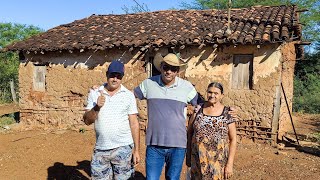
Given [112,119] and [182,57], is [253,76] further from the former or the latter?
[112,119]

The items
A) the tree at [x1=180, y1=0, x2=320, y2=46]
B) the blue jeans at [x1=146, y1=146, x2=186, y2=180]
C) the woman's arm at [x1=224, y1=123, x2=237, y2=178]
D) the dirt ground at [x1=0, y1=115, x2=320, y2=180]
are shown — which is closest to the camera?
the woman's arm at [x1=224, y1=123, x2=237, y2=178]

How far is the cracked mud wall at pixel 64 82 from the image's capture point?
9.45 metres

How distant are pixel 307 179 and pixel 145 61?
16.6ft

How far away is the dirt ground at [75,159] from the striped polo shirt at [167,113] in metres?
2.58

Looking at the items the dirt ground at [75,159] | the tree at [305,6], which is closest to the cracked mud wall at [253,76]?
the dirt ground at [75,159]

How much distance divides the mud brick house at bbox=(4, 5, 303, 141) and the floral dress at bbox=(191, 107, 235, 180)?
4.88m

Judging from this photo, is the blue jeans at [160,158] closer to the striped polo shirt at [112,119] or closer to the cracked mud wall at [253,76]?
the striped polo shirt at [112,119]

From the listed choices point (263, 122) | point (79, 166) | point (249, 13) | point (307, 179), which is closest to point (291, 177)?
point (307, 179)

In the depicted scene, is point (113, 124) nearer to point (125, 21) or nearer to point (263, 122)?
point (263, 122)

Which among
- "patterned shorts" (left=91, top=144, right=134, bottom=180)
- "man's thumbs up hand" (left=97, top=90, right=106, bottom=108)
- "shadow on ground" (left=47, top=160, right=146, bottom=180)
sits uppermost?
"man's thumbs up hand" (left=97, top=90, right=106, bottom=108)

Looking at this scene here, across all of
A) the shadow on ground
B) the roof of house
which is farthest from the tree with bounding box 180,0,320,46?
the shadow on ground

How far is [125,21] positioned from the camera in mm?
11391

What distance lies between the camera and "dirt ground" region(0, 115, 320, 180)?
5.88 meters

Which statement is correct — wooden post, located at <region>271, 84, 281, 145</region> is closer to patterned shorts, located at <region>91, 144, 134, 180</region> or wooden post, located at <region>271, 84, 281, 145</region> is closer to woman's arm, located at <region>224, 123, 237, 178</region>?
woman's arm, located at <region>224, 123, 237, 178</region>
